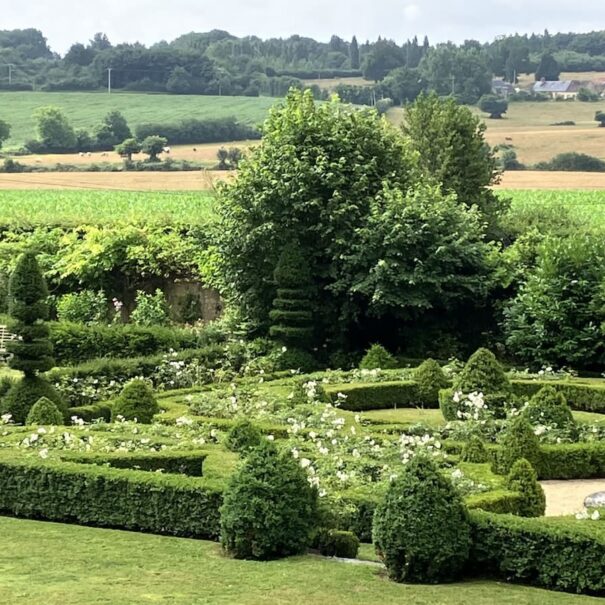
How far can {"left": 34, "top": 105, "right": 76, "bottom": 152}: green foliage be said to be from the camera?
3130 inches

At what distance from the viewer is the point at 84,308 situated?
3634cm

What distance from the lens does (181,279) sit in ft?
123

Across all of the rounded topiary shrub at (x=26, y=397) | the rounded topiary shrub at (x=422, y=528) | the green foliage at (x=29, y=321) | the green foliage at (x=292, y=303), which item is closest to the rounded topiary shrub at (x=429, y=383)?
the green foliage at (x=292, y=303)

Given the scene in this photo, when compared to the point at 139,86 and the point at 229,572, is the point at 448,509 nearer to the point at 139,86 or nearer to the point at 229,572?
the point at 229,572

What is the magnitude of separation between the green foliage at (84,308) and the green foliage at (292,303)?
765cm

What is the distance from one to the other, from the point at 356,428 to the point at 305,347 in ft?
33.0

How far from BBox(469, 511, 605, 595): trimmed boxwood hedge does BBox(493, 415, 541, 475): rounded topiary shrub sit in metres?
3.68

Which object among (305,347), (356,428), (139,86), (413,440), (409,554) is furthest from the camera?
(139,86)

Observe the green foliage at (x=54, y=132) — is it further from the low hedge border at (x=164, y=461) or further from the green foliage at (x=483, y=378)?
the low hedge border at (x=164, y=461)

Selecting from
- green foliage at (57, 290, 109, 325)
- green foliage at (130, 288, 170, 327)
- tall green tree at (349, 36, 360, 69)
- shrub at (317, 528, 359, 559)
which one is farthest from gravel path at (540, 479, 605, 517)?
tall green tree at (349, 36, 360, 69)

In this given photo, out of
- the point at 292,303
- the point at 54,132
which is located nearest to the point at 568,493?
the point at 292,303

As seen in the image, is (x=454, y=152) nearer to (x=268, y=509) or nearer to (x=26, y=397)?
(x=26, y=397)

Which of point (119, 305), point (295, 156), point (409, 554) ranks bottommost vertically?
point (119, 305)

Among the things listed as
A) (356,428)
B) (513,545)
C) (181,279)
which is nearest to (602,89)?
(181,279)
